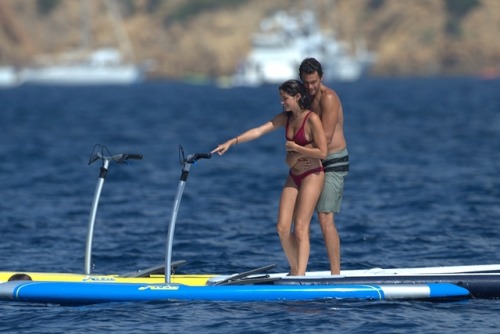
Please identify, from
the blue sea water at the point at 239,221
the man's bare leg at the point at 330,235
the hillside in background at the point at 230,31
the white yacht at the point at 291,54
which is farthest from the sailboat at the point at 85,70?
the man's bare leg at the point at 330,235

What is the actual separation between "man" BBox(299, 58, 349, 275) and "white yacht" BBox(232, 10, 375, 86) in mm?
98428

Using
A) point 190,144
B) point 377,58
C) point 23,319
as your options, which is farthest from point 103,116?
point 377,58

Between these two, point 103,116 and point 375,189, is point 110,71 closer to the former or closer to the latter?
point 103,116

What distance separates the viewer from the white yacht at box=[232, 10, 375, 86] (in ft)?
364

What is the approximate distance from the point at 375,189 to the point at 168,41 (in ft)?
396

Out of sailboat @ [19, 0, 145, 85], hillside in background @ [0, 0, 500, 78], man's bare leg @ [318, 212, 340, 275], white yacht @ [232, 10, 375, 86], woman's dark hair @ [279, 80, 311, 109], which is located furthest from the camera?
hillside in background @ [0, 0, 500, 78]

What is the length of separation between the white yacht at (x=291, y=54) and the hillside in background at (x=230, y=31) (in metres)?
12.0

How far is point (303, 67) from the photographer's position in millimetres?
11234

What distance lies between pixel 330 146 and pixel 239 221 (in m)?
6.51

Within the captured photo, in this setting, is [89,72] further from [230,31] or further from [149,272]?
[149,272]

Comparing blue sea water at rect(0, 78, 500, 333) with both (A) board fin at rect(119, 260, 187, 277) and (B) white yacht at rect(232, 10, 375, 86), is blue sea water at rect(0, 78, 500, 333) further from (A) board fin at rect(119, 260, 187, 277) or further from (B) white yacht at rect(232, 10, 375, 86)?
(B) white yacht at rect(232, 10, 375, 86)

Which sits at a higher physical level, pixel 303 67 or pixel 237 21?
pixel 237 21

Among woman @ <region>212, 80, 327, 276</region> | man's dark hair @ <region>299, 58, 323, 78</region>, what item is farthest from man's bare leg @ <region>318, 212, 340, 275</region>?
man's dark hair @ <region>299, 58, 323, 78</region>

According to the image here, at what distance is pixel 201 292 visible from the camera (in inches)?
451
